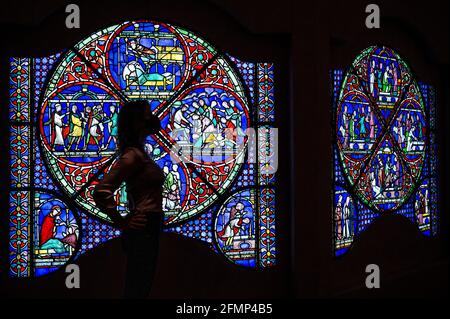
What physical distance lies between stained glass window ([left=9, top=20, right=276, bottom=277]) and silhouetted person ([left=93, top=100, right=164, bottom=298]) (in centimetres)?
99

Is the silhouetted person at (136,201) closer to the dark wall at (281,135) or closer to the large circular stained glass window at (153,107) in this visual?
the large circular stained glass window at (153,107)

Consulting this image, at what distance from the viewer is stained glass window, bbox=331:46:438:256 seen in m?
4.62

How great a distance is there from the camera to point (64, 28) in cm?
395

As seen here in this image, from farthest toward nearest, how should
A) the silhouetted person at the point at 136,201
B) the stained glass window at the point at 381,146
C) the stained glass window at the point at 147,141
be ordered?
the stained glass window at the point at 381,146, the stained glass window at the point at 147,141, the silhouetted person at the point at 136,201

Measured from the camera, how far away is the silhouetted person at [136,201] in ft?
9.30

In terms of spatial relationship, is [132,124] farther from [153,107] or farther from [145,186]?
[153,107]

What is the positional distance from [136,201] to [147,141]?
1.20 metres

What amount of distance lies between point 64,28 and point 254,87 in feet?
4.20

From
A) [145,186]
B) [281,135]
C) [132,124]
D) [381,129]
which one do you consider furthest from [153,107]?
[381,129]

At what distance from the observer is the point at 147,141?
4.07m

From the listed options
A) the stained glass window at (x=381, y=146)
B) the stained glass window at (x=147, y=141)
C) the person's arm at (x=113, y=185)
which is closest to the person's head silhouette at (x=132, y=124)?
the person's arm at (x=113, y=185)

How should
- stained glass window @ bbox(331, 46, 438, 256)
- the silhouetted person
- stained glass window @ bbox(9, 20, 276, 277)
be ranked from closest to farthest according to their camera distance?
the silhouetted person
stained glass window @ bbox(9, 20, 276, 277)
stained glass window @ bbox(331, 46, 438, 256)

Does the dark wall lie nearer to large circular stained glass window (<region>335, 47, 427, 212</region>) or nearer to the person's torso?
large circular stained glass window (<region>335, 47, 427, 212</region>)

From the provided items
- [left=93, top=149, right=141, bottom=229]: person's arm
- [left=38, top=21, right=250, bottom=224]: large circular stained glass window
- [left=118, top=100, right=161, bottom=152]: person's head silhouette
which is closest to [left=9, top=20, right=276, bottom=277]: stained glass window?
[left=38, top=21, right=250, bottom=224]: large circular stained glass window
